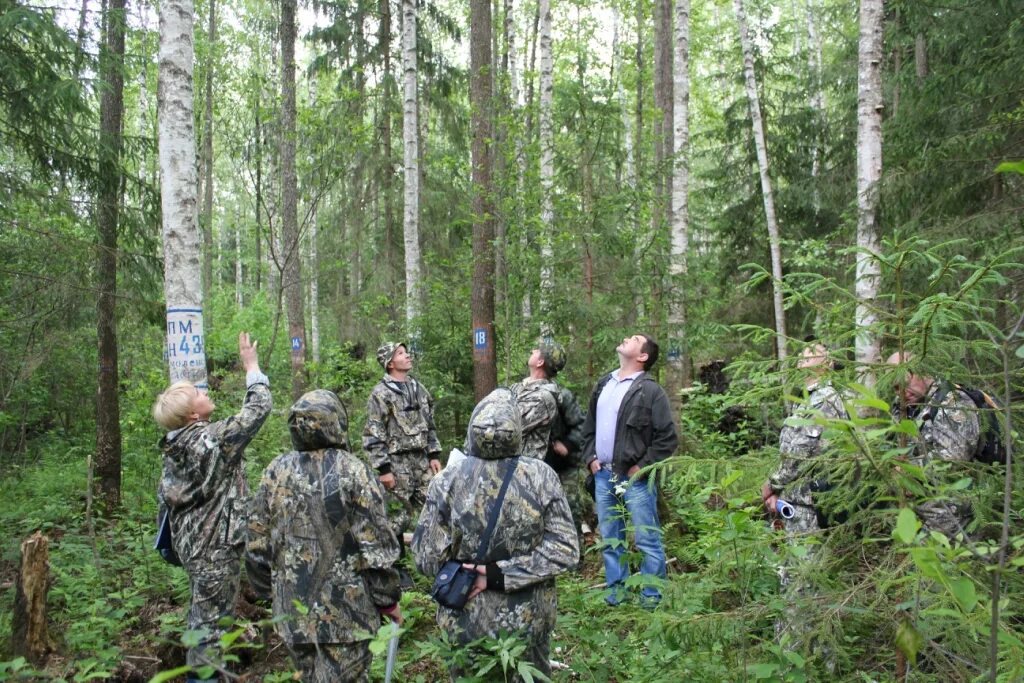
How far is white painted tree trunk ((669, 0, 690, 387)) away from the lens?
8539 millimetres

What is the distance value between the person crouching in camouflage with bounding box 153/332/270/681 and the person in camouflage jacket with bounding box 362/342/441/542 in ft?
7.53

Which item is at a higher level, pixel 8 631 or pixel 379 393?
pixel 379 393

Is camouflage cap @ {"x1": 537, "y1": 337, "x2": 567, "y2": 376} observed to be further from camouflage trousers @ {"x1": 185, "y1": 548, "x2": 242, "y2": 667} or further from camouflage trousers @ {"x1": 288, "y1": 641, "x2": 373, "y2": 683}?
camouflage trousers @ {"x1": 288, "y1": 641, "x2": 373, "y2": 683}

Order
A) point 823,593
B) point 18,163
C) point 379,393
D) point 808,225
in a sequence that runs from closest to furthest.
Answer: point 823,593
point 379,393
point 18,163
point 808,225

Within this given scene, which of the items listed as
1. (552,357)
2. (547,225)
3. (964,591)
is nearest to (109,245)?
(547,225)

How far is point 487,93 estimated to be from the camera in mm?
8586

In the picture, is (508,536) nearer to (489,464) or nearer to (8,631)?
(489,464)

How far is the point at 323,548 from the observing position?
348 cm

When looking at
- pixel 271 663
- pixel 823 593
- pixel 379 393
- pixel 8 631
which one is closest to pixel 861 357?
pixel 823 593

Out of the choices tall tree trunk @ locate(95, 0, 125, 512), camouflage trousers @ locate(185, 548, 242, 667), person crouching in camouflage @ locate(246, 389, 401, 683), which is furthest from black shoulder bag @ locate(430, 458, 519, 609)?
tall tree trunk @ locate(95, 0, 125, 512)

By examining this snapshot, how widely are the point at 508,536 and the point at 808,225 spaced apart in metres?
13.8

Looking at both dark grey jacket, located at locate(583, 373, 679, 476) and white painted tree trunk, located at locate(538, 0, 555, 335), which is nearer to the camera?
dark grey jacket, located at locate(583, 373, 679, 476)

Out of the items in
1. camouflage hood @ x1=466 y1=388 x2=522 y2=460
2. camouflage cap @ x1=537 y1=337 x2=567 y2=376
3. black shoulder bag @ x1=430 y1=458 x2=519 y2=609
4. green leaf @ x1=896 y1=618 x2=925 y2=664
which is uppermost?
camouflage cap @ x1=537 y1=337 x2=567 y2=376

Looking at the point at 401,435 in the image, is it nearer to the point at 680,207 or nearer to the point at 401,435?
the point at 401,435
